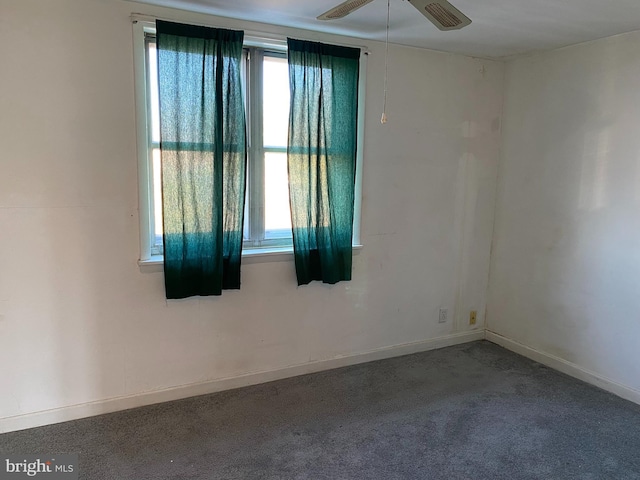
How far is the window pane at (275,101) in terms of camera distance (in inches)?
117

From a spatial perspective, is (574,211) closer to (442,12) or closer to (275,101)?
(442,12)

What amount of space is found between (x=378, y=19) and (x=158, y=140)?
58.5 inches

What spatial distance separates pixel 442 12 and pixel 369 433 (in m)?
2.12

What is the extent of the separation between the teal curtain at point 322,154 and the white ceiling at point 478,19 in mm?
211

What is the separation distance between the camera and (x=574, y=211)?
328cm

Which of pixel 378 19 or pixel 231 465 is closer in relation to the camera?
pixel 231 465

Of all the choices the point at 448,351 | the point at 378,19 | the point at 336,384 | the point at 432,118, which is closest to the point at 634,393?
the point at 448,351

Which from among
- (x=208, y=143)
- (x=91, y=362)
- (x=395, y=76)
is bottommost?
(x=91, y=362)

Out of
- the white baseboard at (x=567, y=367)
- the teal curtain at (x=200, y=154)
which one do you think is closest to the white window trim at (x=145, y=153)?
the teal curtain at (x=200, y=154)

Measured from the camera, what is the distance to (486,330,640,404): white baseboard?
301cm

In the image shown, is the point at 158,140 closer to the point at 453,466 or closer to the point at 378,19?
Result: the point at 378,19

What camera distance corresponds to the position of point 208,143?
2.72m

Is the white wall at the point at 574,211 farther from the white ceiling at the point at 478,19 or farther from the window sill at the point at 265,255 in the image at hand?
the window sill at the point at 265,255

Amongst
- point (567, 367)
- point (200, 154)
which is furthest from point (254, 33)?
point (567, 367)
